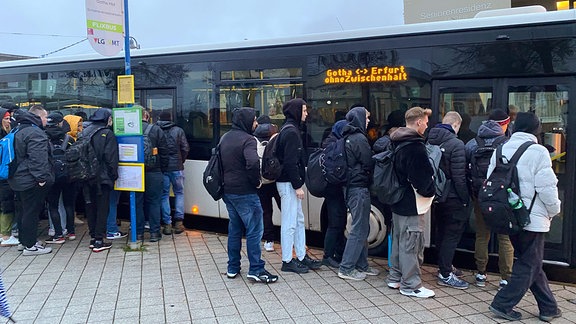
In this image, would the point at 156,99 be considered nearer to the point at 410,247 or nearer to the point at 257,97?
the point at 257,97

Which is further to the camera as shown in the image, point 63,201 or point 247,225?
point 63,201

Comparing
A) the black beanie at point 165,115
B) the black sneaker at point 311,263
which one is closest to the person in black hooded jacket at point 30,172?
the black beanie at point 165,115

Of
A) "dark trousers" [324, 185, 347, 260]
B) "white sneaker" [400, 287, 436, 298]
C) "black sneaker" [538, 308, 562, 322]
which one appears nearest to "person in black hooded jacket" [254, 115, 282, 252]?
"dark trousers" [324, 185, 347, 260]

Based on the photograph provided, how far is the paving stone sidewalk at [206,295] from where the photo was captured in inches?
181

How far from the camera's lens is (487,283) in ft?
17.9

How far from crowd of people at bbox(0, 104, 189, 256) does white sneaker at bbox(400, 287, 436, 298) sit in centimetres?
403

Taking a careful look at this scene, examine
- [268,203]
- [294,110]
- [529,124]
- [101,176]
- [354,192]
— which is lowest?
[268,203]

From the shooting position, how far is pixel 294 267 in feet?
19.2

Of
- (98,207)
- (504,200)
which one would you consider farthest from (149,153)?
(504,200)

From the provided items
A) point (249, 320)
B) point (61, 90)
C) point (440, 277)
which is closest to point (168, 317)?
point (249, 320)

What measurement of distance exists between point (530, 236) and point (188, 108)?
5.51m

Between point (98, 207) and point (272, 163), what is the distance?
9.93 ft

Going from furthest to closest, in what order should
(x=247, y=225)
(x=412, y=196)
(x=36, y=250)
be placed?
(x=36, y=250) → (x=247, y=225) → (x=412, y=196)

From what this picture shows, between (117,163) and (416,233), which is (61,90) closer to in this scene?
(117,163)
